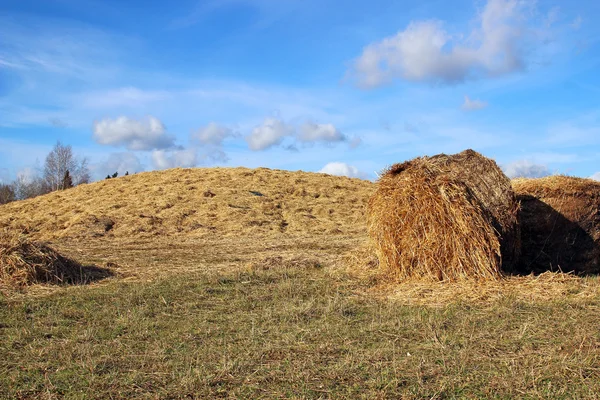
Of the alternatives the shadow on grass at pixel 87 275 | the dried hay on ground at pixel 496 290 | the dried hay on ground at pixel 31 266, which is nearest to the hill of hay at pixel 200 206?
the shadow on grass at pixel 87 275

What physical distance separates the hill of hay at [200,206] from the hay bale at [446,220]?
8269 millimetres

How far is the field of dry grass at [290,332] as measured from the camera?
4.96m

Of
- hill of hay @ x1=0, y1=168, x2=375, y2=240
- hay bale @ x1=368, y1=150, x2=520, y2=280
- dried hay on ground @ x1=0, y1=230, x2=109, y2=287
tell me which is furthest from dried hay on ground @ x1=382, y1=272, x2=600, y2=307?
hill of hay @ x1=0, y1=168, x2=375, y2=240

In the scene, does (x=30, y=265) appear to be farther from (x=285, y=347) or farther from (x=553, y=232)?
(x=553, y=232)

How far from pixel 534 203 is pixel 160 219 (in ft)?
48.7

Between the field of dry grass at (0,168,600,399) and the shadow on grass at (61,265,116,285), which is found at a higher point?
the shadow on grass at (61,265,116,285)

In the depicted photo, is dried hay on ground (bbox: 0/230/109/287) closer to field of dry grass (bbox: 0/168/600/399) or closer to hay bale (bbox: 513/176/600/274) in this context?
field of dry grass (bbox: 0/168/600/399)

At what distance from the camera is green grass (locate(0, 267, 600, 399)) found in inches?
193

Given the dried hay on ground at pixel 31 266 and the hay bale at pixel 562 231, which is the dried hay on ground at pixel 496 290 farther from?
the dried hay on ground at pixel 31 266

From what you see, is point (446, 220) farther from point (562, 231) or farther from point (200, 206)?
point (200, 206)

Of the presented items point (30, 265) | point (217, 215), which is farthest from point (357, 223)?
point (30, 265)

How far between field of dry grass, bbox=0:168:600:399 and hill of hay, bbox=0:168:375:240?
6.38 meters

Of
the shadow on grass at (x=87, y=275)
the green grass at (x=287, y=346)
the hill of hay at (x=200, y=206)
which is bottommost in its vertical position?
the green grass at (x=287, y=346)

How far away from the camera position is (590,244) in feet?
35.8
